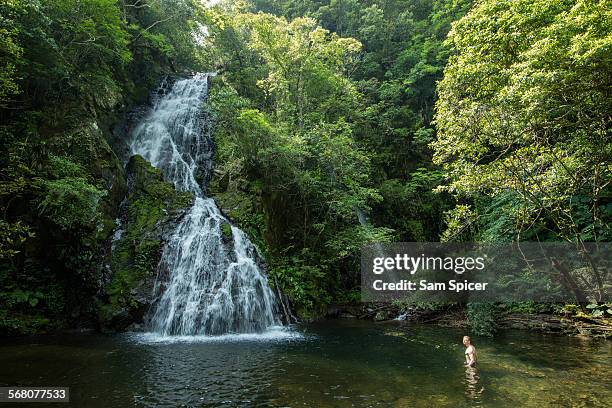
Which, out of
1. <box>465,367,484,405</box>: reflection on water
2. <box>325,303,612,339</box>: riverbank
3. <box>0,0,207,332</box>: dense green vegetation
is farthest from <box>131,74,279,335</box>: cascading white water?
<box>465,367,484,405</box>: reflection on water

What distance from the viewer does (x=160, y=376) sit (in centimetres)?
796

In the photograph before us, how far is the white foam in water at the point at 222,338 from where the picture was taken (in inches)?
447

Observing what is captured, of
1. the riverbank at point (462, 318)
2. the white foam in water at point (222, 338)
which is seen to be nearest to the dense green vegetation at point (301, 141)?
the riverbank at point (462, 318)

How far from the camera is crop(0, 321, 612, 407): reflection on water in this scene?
22.3 feet

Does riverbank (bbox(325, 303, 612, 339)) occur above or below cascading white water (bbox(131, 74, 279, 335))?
below

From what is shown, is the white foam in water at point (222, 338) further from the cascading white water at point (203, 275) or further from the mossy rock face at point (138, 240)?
the mossy rock face at point (138, 240)

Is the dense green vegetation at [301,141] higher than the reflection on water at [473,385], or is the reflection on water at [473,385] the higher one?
the dense green vegetation at [301,141]

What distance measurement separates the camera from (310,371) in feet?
27.8

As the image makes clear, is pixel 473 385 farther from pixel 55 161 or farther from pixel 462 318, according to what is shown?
pixel 55 161

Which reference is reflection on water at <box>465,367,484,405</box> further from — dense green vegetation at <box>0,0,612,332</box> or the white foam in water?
the white foam in water

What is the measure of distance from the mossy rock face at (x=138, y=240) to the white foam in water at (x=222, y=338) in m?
1.18

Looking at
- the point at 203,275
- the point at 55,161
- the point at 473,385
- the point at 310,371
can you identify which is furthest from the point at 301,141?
the point at 473,385

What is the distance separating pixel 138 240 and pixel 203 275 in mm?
2919

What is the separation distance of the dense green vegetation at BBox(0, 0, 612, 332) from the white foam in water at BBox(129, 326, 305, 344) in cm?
189
